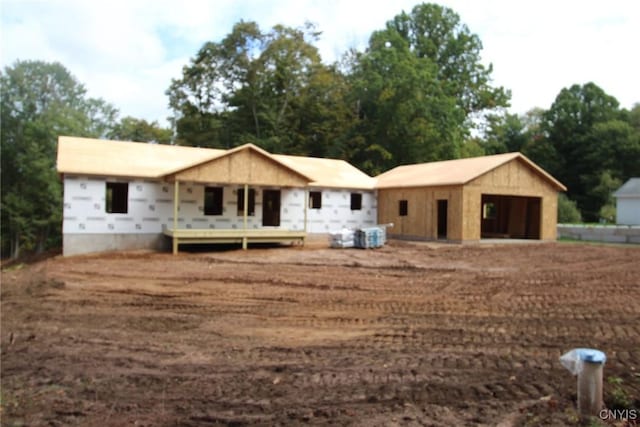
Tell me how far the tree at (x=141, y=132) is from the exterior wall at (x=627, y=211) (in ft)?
122

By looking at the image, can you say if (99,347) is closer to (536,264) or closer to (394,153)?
(536,264)

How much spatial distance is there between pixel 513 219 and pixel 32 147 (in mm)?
34551

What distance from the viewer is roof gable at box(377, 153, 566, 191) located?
21297 millimetres

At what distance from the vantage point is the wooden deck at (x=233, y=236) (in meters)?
18.3

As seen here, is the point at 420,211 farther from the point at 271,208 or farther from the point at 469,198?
the point at 271,208

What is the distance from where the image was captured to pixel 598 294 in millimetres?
9883

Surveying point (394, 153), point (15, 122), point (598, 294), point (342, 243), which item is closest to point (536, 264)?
point (598, 294)

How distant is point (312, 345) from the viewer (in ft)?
22.6

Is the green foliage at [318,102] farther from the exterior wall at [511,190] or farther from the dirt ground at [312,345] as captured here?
the dirt ground at [312,345]

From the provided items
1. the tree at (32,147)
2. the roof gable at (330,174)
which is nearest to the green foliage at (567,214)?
the roof gable at (330,174)

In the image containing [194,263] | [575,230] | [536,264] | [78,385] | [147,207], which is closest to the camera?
[78,385]

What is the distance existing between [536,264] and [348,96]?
27852 millimetres

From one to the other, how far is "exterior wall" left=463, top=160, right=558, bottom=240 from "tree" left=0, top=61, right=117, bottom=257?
31804mm

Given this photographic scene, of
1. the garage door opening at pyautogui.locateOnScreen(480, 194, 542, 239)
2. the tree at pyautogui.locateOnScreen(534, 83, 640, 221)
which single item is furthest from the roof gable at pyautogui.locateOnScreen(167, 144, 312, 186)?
the tree at pyautogui.locateOnScreen(534, 83, 640, 221)
